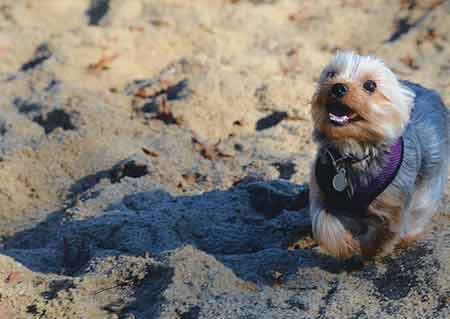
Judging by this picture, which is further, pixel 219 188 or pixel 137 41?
pixel 137 41

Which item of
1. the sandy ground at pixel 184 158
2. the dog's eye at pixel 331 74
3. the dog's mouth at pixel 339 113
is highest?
the dog's eye at pixel 331 74

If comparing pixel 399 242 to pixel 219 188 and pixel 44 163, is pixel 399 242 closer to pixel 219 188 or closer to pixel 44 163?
pixel 219 188

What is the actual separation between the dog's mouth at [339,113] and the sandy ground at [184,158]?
2.86ft

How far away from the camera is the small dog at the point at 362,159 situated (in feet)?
15.1

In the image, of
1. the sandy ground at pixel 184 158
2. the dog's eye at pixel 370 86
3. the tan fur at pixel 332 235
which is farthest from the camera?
the tan fur at pixel 332 235

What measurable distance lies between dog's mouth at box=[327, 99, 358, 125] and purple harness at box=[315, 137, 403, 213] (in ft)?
0.72

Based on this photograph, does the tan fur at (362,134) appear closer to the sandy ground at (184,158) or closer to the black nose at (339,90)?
the black nose at (339,90)

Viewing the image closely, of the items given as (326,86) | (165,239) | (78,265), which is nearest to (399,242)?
(326,86)

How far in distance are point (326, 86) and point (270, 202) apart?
1354 millimetres

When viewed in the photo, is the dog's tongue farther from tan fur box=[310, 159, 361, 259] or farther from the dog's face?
tan fur box=[310, 159, 361, 259]

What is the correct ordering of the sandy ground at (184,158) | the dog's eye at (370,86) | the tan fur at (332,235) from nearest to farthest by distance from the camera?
the sandy ground at (184,158)
the dog's eye at (370,86)
the tan fur at (332,235)

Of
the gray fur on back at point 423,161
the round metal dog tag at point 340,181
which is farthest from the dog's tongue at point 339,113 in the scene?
the gray fur on back at point 423,161

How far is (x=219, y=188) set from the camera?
19.9ft

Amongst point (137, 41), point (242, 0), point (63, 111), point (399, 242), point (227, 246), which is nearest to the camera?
point (399, 242)
